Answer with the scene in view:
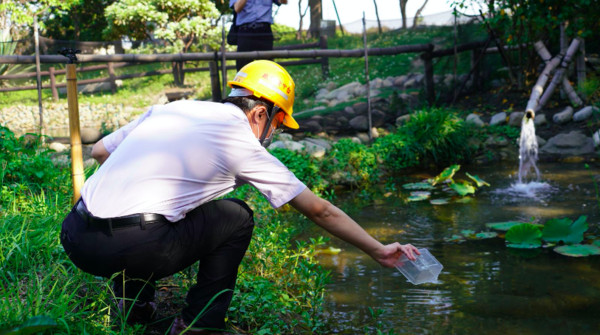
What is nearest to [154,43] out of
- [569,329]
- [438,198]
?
[438,198]

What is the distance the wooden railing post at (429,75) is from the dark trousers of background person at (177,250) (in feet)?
26.9

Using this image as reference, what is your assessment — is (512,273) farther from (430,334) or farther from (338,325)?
(338,325)

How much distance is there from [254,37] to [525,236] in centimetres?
436

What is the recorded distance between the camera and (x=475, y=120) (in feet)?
30.9

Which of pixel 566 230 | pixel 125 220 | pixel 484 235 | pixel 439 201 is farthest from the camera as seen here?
pixel 439 201

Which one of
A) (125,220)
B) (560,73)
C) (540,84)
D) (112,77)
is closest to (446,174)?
(540,84)

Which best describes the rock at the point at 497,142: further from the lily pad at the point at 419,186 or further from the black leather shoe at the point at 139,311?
the black leather shoe at the point at 139,311

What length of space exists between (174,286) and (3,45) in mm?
6399

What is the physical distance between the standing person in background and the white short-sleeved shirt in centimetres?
483

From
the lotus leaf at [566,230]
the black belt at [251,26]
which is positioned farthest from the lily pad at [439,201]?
the black belt at [251,26]

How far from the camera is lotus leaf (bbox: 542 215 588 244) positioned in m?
4.57

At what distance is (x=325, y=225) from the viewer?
2516 mm

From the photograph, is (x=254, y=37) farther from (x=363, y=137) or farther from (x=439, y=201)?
(x=439, y=201)

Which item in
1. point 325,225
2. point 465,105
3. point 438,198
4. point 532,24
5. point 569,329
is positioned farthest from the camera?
point 465,105
